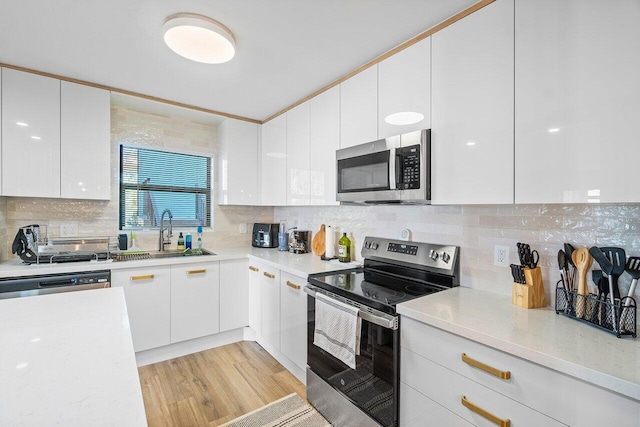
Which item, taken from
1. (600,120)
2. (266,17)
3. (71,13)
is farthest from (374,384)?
(71,13)

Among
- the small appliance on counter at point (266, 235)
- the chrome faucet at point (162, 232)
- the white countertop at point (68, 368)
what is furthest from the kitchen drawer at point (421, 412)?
the chrome faucet at point (162, 232)

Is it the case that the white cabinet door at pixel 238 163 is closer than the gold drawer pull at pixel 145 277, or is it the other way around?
the gold drawer pull at pixel 145 277

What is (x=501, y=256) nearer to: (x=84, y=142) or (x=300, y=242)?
(x=300, y=242)

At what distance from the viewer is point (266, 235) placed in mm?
3285

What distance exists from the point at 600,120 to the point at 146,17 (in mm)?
2098

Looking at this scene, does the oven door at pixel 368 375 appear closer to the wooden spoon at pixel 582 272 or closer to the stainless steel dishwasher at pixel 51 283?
the wooden spoon at pixel 582 272

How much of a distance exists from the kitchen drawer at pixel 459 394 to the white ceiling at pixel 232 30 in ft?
5.51

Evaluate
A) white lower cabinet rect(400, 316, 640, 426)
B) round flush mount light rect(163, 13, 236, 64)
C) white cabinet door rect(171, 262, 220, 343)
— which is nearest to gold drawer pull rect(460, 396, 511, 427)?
white lower cabinet rect(400, 316, 640, 426)

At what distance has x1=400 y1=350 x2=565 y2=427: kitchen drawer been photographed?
100 centimetres

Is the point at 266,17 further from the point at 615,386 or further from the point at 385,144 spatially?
the point at 615,386

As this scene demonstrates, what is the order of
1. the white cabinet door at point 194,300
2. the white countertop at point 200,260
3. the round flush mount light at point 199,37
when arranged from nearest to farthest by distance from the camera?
the round flush mount light at point 199,37 → the white countertop at point 200,260 → the white cabinet door at point 194,300

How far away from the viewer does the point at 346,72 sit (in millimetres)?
2146

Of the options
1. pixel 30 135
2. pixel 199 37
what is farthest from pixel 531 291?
pixel 30 135

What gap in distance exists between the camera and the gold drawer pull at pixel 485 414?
1.04 metres
